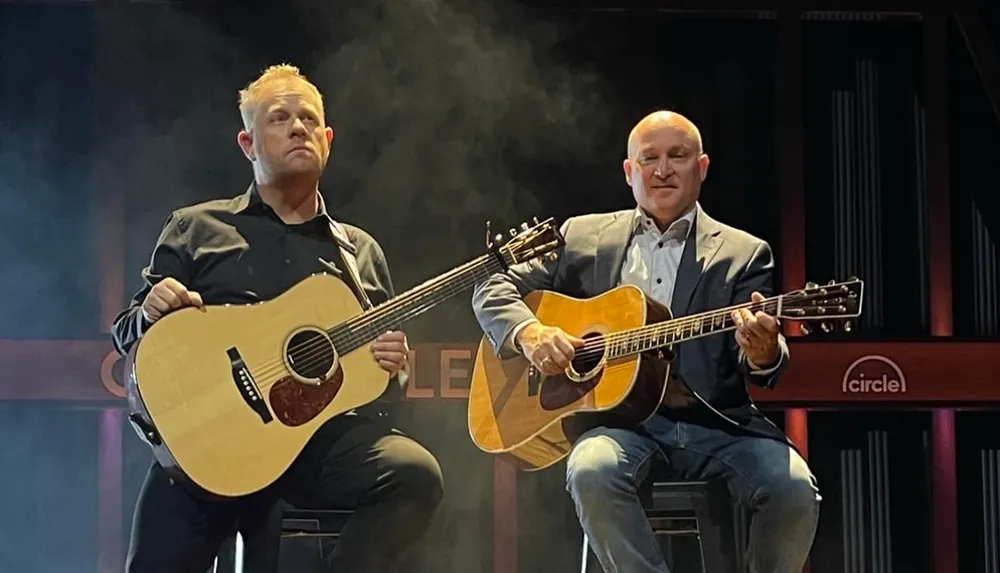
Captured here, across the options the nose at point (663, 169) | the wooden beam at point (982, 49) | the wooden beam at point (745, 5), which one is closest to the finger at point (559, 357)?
the nose at point (663, 169)

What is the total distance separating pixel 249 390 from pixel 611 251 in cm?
86

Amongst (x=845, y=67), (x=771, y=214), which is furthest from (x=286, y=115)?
(x=845, y=67)

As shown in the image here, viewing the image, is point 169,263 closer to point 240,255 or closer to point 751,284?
point 240,255

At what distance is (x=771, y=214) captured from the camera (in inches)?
140

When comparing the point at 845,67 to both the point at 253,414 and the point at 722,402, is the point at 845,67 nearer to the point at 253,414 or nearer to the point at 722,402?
the point at 722,402

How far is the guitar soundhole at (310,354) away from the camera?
2242 mm

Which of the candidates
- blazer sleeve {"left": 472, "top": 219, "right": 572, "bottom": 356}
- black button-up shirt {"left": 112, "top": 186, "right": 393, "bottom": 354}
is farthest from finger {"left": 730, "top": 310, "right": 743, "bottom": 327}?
black button-up shirt {"left": 112, "top": 186, "right": 393, "bottom": 354}

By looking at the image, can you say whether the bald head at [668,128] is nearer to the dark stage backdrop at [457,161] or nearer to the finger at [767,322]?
the finger at [767,322]

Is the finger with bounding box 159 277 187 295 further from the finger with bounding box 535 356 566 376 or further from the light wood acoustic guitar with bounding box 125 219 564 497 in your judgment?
the finger with bounding box 535 356 566 376

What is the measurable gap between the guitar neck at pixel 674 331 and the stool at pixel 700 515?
0.29m

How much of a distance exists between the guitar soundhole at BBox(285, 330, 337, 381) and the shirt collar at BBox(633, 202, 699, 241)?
762 mm

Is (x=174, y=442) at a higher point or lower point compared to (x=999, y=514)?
higher

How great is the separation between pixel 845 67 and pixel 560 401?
74.4 inches

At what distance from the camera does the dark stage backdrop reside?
3.41 metres
